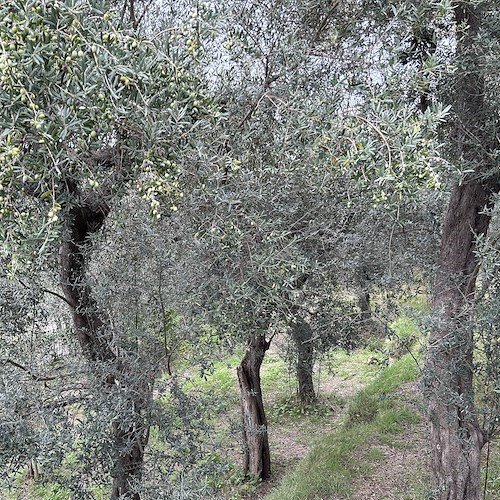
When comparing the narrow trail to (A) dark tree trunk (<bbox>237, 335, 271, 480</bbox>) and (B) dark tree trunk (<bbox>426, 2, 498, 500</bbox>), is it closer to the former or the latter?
(A) dark tree trunk (<bbox>237, 335, 271, 480</bbox>)

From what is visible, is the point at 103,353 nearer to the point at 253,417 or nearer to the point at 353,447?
the point at 253,417

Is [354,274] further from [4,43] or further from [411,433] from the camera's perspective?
[4,43]

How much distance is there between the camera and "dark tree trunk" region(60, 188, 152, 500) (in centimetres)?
390

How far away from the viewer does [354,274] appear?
591 cm

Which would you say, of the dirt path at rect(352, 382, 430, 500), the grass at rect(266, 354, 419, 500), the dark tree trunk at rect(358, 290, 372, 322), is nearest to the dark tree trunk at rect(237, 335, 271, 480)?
the grass at rect(266, 354, 419, 500)

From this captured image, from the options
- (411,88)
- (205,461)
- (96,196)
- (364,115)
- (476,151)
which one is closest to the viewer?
(364,115)

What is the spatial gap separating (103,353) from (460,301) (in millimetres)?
3546

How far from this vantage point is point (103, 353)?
14.5 feet

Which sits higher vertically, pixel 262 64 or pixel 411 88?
pixel 262 64

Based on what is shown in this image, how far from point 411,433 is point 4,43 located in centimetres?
862

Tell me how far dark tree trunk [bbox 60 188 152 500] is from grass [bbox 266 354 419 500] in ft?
11.4

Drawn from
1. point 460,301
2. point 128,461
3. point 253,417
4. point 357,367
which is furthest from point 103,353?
point 357,367

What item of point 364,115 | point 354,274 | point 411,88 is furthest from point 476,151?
point 354,274

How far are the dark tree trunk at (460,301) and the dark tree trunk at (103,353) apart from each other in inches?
102
